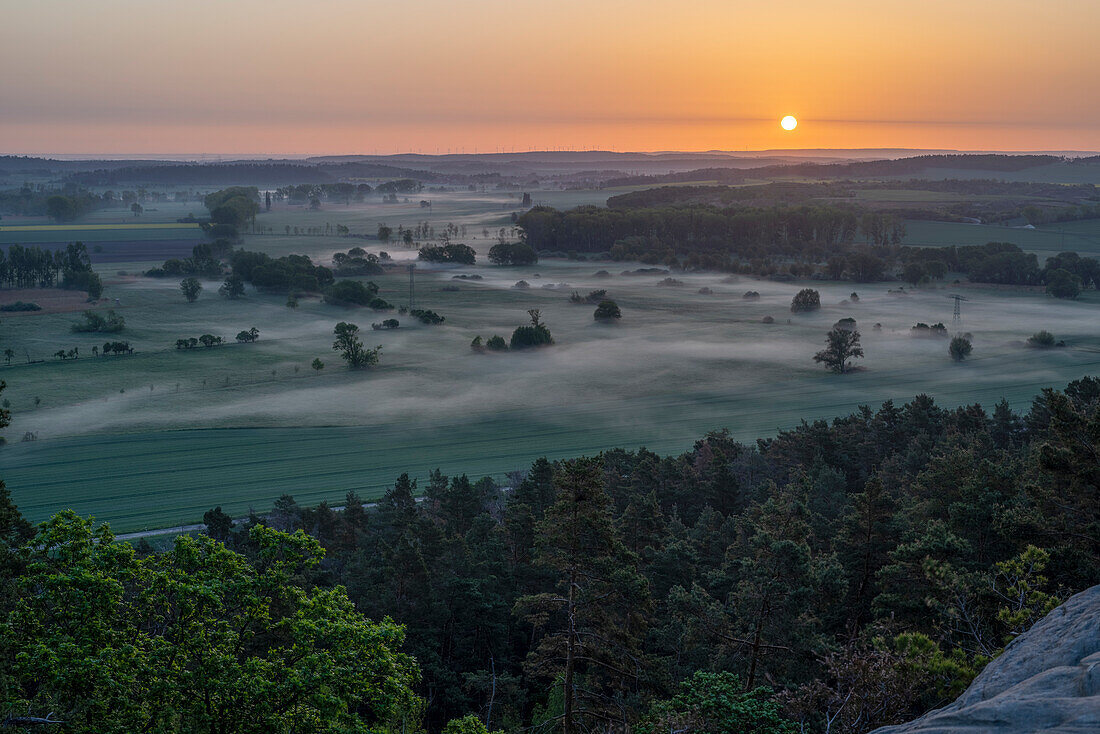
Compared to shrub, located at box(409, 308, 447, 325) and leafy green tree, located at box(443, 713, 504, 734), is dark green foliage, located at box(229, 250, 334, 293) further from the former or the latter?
leafy green tree, located at box(443, 713, 504, 734)

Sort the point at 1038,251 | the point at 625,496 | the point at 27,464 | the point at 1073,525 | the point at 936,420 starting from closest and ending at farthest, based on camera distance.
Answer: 1. the point at 1073,525
2. the point at 625,496
3. the point at 936,420
4. the point at 27,464
5. the point at 1038,251

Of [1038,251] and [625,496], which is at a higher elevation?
[1038,251]

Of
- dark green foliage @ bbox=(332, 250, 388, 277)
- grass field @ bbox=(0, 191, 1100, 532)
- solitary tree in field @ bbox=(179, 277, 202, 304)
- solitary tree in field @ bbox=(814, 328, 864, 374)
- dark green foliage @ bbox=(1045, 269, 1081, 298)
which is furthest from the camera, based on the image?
dark green foliage @ bbox=(332, 250, 388, 277)

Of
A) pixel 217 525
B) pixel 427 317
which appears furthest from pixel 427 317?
pixel 217 525

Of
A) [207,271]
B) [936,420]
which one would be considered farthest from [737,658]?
[207,271]

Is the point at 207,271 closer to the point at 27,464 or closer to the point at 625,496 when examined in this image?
the point at 27,464

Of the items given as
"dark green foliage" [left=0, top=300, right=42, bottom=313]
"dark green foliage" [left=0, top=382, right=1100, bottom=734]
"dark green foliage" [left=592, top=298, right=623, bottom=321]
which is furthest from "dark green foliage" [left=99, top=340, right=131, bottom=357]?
"dark green foliage" [left=0, top=382, right=1100, bottom=734]

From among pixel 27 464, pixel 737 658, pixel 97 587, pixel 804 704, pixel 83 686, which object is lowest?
pixel 27 464
